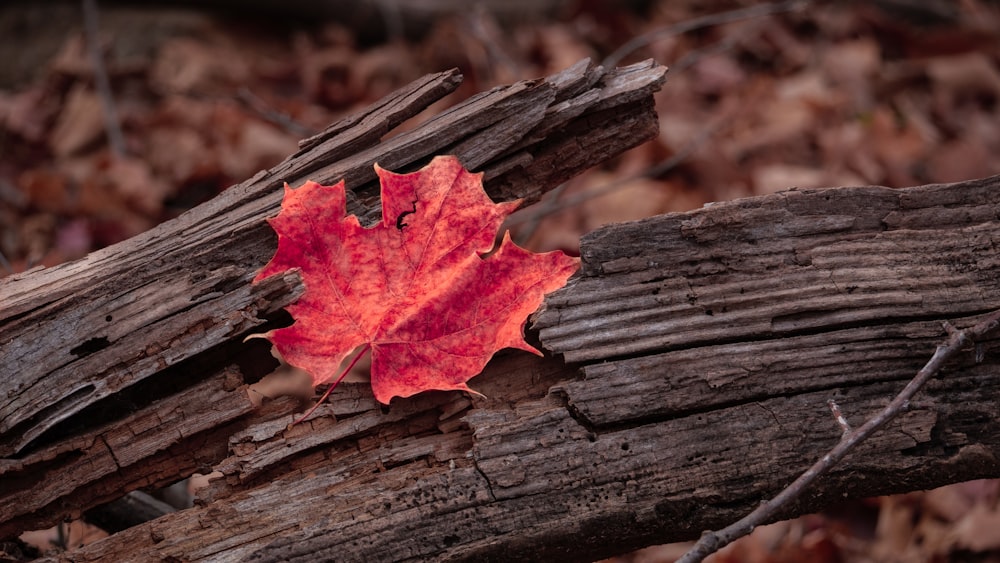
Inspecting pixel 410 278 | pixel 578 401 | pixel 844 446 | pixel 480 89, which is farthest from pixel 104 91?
pixel 844 446

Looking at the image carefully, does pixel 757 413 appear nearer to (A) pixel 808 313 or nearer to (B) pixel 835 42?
(A) pixel 808 313

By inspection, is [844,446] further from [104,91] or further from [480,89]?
[104,91]

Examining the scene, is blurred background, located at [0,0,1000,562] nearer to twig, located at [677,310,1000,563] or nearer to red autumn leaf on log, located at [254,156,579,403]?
red autumn leaf on log, located at [254,156,579,403]

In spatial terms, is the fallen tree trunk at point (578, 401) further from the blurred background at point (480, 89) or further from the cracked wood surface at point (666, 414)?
the blurred background at point (480, 89)

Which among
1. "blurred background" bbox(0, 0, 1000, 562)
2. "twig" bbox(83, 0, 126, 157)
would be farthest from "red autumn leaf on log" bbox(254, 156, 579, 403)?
"twig" bbox(83, 0, 126, 157)

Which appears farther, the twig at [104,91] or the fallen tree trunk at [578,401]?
the twig at [104,91]

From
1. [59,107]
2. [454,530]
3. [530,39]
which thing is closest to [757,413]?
[454,530]

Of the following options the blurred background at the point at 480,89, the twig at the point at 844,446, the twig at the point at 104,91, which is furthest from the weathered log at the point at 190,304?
the twig at the point at 104,91

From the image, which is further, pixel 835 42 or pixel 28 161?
pixel 835 42
